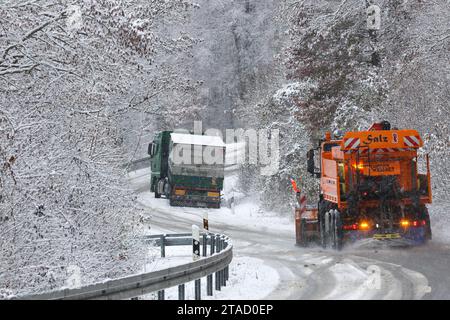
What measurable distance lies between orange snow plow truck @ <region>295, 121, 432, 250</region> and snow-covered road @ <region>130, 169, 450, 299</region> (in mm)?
498

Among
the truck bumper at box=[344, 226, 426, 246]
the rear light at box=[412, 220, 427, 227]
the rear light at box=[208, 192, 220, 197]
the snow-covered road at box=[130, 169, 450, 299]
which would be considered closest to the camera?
the snow-covered road at box=[130, 169, 450, 299]

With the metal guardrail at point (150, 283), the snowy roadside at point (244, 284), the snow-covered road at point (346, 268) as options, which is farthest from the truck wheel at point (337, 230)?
the metal guardrail at point (150, 283)

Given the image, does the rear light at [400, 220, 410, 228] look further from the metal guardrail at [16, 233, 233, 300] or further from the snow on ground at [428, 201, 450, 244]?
the metal guardrail at [16, 233, 233, 300]

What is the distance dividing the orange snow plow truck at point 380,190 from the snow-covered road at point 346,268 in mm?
498

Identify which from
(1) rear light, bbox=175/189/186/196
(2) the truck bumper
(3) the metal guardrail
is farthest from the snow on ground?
(1) rear light, bbox=175/189/186/196

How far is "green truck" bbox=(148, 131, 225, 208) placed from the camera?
34.6 m

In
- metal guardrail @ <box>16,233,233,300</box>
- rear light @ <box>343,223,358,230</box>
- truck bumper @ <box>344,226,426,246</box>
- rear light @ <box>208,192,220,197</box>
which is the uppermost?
rear light @ <box>208,192,220,197</box>

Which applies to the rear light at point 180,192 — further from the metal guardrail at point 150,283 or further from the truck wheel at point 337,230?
the metal guardrail at point 150,283

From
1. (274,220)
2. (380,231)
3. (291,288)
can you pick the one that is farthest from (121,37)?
(274,220)

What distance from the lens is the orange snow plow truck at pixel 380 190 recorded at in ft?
54.3

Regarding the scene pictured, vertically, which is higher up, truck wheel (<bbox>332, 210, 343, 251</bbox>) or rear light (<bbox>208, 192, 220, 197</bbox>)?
rear light (<bbox>208, 192, 220, 197</bbox>)

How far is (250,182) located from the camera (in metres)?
39.4

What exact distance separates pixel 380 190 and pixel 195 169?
18677mm
